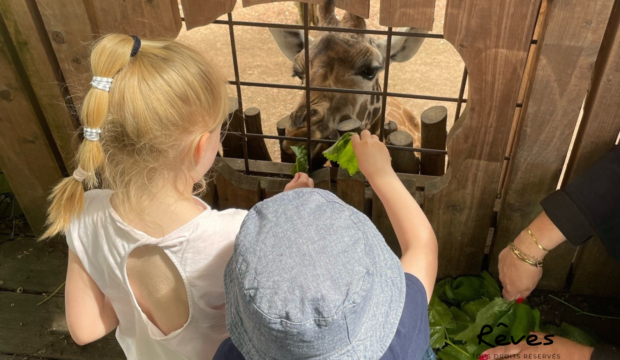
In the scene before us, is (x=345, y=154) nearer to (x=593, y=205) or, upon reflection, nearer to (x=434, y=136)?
(x=434, y=136)

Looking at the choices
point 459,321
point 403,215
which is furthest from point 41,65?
point 459,321

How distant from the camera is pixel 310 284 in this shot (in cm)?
108

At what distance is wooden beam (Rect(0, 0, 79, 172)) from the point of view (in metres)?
2.21

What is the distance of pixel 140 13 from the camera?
209cm

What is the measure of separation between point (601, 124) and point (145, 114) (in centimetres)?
167

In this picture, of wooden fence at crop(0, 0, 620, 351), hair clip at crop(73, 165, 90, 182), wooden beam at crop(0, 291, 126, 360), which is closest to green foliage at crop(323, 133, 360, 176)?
wooden fence at crop(0, 0, 620, 351)

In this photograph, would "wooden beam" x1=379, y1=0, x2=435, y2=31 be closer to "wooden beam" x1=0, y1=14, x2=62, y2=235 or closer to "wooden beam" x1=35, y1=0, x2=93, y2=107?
"wooden beam" x1=35, y1=0, x2=93, y2=107

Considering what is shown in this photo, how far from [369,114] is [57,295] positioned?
6.68 feet

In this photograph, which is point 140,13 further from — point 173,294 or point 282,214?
point 282,214

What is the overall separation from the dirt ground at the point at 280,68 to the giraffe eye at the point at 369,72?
8.97 feet

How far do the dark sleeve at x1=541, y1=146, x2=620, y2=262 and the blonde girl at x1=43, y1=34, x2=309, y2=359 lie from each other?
4.03ft

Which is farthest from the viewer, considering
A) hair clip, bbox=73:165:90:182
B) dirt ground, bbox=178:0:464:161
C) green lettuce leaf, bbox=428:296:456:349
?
dirt ground, bbox=178:0:464:161

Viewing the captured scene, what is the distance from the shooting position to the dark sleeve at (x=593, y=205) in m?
1.97

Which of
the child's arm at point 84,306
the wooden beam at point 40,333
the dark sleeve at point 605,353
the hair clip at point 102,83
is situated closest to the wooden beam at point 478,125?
the dark sleeve at point 605,353
